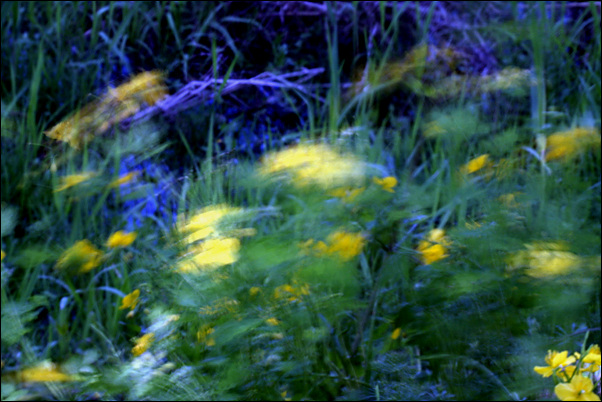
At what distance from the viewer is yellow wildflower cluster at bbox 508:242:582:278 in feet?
3.21

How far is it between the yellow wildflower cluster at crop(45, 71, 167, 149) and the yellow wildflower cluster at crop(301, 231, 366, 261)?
84 centimetres

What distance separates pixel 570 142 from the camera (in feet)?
5.64

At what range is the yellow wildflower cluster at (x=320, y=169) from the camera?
3.62ft

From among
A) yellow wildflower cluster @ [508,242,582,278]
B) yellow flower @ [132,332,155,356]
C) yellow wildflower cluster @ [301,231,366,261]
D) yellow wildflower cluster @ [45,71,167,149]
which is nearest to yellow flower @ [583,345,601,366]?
yellow wildflower cluster @ [508,242,582,278]

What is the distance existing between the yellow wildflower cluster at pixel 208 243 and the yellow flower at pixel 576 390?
48 cm

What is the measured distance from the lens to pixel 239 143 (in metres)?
2.04

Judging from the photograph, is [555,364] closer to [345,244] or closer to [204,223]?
[345,244]

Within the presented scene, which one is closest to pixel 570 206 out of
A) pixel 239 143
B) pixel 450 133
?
pixel 450 133

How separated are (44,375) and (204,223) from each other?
455 millimetres

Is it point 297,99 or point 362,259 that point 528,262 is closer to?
point 362,259

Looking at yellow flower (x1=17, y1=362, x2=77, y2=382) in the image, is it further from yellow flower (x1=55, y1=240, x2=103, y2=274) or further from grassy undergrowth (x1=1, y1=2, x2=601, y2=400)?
yellow flower (x1=55, y1=240, x2=103, y2=274)

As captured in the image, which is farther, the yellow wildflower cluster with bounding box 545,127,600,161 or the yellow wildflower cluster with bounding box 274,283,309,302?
the yellow wildflower cluster with bounding box 545,127,600,161

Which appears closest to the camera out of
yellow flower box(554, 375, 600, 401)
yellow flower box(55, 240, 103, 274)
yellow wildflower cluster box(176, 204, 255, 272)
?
yellow flower box(554, 375, 600, 401)

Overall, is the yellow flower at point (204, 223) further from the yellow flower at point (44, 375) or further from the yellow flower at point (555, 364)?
the yellow flower at point (555, 364)
